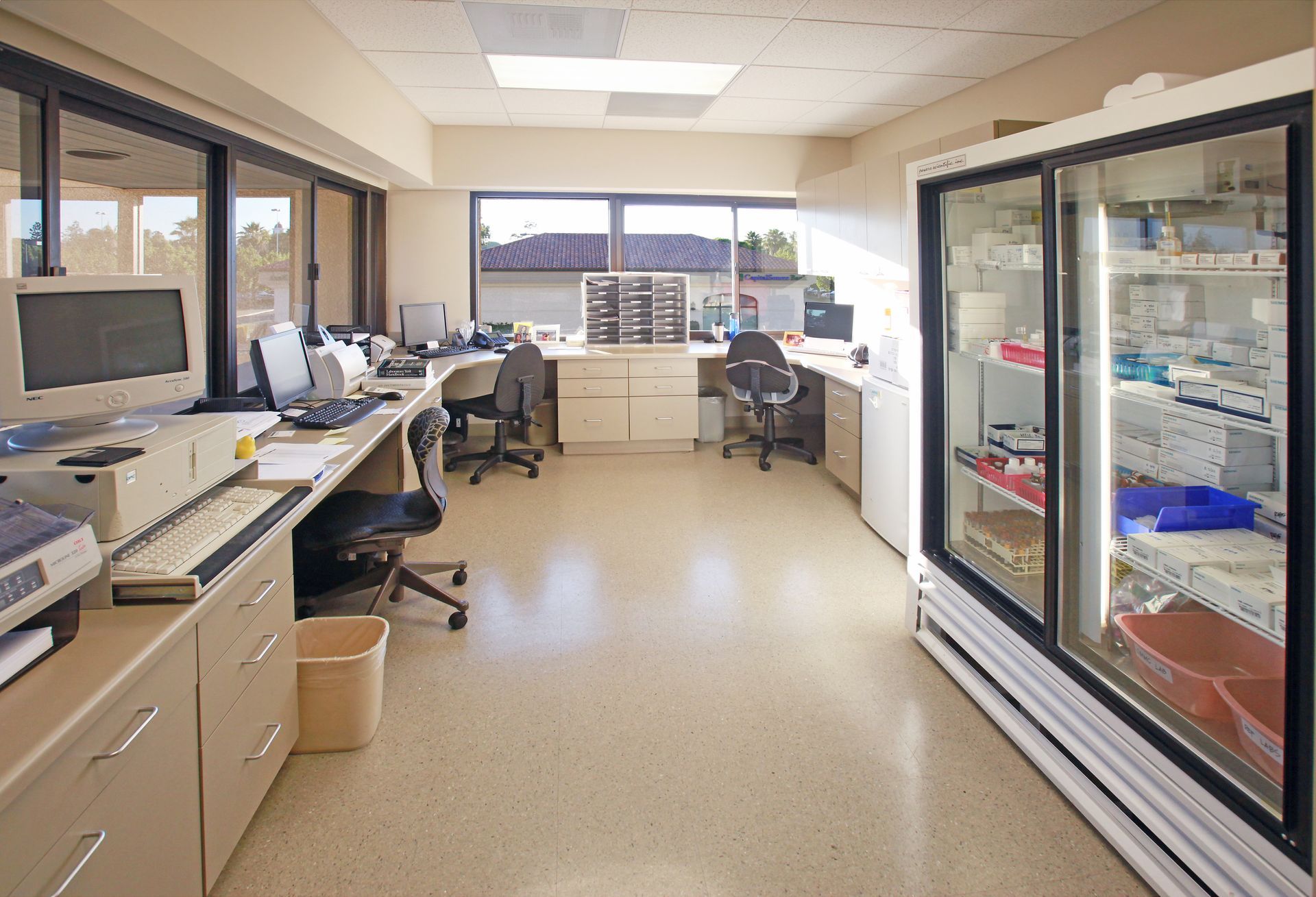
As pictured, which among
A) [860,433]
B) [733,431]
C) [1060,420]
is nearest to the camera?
[1060,420]

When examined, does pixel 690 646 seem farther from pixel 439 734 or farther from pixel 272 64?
pixel 272 64

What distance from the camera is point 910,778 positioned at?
2086 millimetres

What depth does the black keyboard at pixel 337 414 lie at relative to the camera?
309 centimetres

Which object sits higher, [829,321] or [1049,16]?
[1049,16]

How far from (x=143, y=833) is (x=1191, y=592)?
221 cm

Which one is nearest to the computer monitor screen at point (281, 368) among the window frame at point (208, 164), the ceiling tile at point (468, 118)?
the window frame at point (208, 164)

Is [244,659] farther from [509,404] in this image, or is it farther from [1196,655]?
[509,404]

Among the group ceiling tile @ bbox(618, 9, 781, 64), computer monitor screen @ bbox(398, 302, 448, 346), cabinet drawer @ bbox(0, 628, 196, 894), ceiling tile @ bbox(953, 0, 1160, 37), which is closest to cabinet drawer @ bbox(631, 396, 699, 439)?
computer monitor screen @ bbox(398, 302, 448, 346)

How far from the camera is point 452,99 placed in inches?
195

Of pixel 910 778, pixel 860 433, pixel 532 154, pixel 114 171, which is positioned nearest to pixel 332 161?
pixel 532 154

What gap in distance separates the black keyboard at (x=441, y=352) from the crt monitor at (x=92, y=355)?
11.2ft

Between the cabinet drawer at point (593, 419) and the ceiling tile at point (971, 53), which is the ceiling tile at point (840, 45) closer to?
the ceiling tile at point (971, 53)

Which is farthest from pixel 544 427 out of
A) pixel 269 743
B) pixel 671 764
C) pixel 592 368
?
pixel 269 743

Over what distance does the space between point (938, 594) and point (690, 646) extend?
91cm
